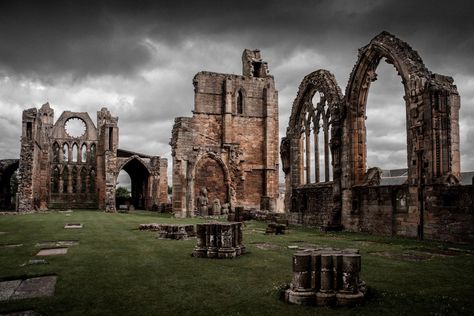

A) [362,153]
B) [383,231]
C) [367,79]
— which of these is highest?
[367,79]

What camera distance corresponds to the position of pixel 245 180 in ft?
97.2

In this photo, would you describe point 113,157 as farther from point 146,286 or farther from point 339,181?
point 146,286

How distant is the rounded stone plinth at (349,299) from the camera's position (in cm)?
412

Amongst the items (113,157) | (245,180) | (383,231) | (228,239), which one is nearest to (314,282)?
(228,239)

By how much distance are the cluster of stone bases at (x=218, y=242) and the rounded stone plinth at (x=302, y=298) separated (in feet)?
9.56

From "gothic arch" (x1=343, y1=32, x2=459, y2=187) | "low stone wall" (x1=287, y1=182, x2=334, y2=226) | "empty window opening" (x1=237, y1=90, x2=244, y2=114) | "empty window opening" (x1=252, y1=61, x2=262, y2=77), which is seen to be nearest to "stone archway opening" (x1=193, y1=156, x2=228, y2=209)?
"empty window opening" (x1=237, y1=90, x2=244, y2=114)

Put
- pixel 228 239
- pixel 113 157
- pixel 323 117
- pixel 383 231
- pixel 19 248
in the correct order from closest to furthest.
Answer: pixel 228 239, pixel 19 248, pixel 383 231, pixel 323 117, pixel 113 157

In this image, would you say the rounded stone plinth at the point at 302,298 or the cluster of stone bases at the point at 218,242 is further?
the cluster of stone bases at the point at 218,242

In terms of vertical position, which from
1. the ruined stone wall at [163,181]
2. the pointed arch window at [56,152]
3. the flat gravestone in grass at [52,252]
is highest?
the pointed arch window at [56,152]

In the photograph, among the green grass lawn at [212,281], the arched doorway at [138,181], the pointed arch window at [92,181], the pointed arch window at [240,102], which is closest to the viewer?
the green grass lawn at [212,281]

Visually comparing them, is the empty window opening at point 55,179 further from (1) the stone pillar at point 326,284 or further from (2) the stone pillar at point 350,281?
(2) the stone pillar at point 350,281

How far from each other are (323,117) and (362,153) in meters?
2.68

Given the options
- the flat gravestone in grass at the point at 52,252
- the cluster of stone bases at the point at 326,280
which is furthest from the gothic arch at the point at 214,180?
the cluster of stone bases at the point at 326,280

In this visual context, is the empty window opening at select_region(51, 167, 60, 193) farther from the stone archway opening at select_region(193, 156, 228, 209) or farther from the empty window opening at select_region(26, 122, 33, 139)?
the stone archway opening at select_region(193, 156, 228, 209)
